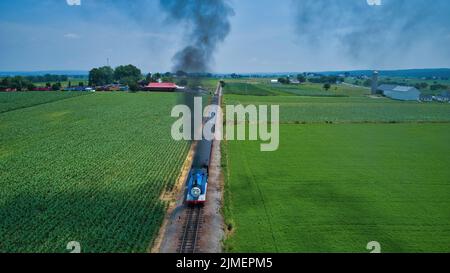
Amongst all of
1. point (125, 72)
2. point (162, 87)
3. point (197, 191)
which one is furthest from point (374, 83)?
point (197, 191)

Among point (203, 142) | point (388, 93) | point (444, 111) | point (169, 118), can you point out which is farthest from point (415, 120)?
point (388, 93)

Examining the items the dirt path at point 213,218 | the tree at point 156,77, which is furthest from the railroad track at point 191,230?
the tree at point 156,77

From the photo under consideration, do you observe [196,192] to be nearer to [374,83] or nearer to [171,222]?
[171,222]

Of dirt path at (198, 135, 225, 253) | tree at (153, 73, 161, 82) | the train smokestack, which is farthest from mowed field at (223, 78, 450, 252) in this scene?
tree at (153, 73, 161, 82)

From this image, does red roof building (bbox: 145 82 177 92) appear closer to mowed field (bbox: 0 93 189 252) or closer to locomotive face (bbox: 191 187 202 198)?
mowed field (bbox: 0 93 189 252)

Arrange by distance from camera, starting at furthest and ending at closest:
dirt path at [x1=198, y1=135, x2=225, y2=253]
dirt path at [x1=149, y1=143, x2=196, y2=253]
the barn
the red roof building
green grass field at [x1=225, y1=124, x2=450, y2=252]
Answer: the red roof building
the barn
green grass field at [x1=225, y1=124, x2=450, y2=252]
dirt path at [x1=198, y1=135, x2=225, y2=253]
dirt path at [x1=149, y1=143, x2=196, y2=253]

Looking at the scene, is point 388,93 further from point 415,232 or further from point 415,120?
point 415,232
